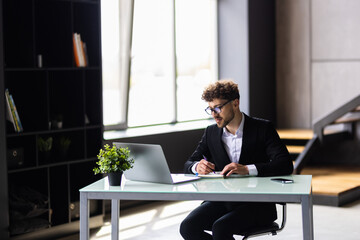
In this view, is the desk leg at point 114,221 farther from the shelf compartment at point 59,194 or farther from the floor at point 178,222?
the shelf compartment at point 59,194

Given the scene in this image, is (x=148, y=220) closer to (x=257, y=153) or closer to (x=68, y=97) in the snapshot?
(x=68, y=97)

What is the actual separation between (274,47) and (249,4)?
3.28 feet

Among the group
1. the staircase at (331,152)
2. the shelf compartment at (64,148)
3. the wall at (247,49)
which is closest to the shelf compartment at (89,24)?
the shelf compartment at (64,148)

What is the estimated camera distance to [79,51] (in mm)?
5523

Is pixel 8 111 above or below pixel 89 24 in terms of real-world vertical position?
below

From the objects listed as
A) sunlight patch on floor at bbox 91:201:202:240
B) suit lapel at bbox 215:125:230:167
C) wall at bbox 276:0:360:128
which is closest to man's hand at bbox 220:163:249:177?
suit lapel at bbox 215:125:230:167

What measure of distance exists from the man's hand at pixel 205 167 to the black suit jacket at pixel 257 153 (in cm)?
11

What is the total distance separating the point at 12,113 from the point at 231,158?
6.61 feet

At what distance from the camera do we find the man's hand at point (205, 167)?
148 inches

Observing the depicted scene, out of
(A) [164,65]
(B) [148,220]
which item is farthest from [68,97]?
(A) [164,65]

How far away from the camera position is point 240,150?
12.9 feet

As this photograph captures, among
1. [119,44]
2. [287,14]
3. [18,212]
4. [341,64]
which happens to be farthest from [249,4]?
[18,212]

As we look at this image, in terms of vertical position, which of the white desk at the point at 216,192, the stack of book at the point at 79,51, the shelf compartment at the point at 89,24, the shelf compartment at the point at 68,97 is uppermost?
the shelf compartment at the point at 89,24

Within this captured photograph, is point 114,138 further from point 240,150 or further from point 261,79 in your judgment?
point 261,79
